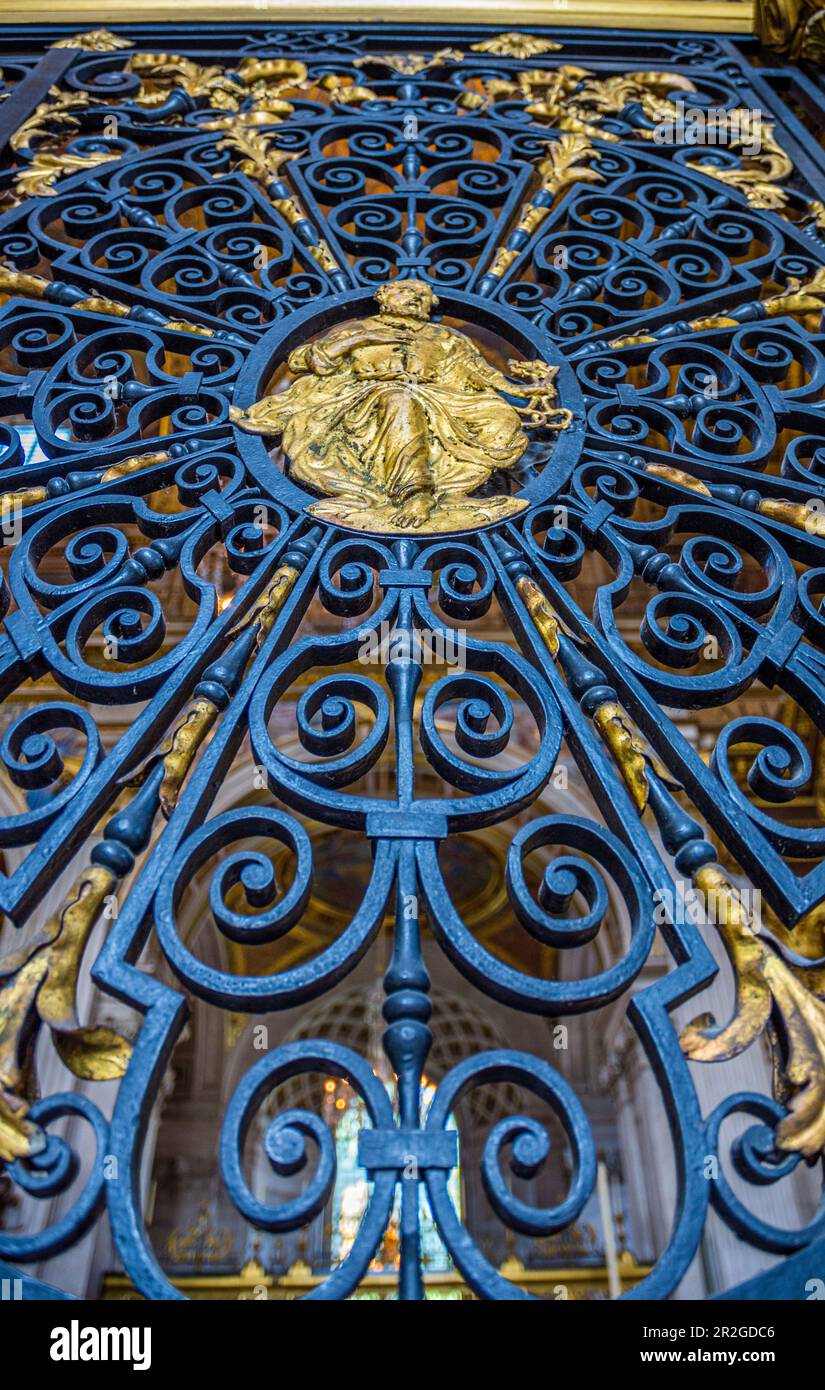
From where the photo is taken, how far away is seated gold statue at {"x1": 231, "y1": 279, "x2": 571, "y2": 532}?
5.74ft

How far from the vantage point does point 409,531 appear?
66.3 inches

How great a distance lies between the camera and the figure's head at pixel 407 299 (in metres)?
2.12

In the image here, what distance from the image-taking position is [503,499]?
5.81 feet

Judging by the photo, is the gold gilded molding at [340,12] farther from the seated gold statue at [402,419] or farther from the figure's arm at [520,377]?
the figure's arm at [520,377]

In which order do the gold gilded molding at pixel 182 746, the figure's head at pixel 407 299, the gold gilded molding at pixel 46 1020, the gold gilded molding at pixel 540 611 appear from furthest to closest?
the figure's head at pixel 407 299
the gold gilded molding at pixel 540 611
the gold gilded molding at pixel 182 746
the gold gilded molding at pixel 46 1020

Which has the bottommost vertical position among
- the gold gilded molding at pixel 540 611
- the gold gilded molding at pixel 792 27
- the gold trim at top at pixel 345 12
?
the gold gilded molding at pixel 540 611

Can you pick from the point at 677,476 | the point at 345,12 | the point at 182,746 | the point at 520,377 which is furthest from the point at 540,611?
the point at 345,12

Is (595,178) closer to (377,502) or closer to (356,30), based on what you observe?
(356,30)

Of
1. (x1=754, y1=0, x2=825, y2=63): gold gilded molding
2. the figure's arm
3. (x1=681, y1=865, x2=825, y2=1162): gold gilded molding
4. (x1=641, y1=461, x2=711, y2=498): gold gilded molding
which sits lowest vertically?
(x1=681, y1=865, x2=825, y2=1162): gold gilded molding

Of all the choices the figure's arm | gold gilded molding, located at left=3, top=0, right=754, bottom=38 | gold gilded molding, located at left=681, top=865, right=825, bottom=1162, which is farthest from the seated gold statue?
gold gilded molding, located at left=3, top=0, right=754, bottom=38

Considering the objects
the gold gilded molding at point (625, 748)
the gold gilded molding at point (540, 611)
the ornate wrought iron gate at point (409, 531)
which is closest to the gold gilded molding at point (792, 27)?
the ornate wrought iron gate at point (409, 531)

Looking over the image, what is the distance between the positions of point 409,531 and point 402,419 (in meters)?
0.29

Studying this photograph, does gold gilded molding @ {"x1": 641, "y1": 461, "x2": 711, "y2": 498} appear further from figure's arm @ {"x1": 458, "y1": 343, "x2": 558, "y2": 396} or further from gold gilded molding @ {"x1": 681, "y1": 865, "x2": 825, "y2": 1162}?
gold gilded molding @ {"x1": 681, "y1": 865, "x2": 825, "y2": 1162}

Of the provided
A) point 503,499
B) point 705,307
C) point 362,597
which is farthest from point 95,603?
point 705,307
